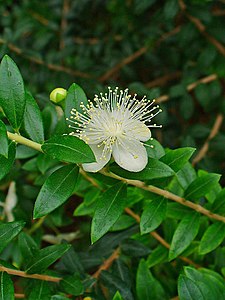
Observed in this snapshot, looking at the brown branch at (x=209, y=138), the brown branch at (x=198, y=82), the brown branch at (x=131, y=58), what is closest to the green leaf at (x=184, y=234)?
the brown branch at (x=209, y=138)

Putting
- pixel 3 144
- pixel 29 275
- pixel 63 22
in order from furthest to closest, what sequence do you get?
pixel 63 22
pixel 29 275
pixel 3 144

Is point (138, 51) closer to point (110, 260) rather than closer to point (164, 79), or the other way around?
point (164, 79)

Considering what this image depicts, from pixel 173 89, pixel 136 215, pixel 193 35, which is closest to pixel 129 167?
pixel 136 215

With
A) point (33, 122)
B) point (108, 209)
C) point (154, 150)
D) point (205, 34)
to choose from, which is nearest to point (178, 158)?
point (154, 150)

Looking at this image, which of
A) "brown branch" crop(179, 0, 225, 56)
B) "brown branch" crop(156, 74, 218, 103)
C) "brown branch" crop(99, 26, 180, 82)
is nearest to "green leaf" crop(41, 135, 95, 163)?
"brown branch" crop(156, 74, 218, 103)

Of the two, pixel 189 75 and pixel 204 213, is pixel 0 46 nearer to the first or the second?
pixel 189 75

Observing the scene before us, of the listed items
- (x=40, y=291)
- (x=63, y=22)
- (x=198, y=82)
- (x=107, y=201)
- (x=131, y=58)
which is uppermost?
(x=63, y=22)
